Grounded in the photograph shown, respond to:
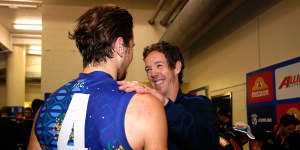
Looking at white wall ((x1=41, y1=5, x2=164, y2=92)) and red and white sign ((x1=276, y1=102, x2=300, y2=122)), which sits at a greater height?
white wall ((x1=41, y1=5, x2=164, y2=92))

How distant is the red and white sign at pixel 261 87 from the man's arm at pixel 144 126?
10.1 feet

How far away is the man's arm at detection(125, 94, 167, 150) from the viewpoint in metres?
0.89

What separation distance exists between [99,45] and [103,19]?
10 centimetres

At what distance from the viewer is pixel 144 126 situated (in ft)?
2.96

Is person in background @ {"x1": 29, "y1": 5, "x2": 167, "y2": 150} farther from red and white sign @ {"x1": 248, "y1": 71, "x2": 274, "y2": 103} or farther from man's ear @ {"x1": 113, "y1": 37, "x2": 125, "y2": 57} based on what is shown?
red and white sign @ {"x1": 248, "y1": 71, "x2": 274, "y2": 103}

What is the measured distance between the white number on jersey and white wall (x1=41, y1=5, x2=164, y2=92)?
6170 millimetres

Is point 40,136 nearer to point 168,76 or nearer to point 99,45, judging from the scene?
point 99,45

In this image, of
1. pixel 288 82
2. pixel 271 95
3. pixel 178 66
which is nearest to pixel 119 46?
pixel 178 66

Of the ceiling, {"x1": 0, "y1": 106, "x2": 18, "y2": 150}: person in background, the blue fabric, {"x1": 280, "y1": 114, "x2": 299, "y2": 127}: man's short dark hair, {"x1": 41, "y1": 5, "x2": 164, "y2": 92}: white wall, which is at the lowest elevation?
{"x1": 0, "y1": 106, "x2": 18, "y2": 150}: person in background

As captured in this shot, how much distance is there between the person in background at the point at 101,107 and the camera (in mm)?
889

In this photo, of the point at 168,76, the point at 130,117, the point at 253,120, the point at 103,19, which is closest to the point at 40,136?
the point at 130,117

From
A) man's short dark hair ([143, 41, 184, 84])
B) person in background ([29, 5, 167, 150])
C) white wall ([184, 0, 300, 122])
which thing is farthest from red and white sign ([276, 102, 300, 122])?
person in background ([29, 5, 167, 150])

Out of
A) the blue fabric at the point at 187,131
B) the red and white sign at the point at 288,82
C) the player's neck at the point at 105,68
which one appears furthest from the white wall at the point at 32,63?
the player's neck at the point at 105,68

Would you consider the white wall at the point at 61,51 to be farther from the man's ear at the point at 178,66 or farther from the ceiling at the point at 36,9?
the man's ear at the point at 178,66
